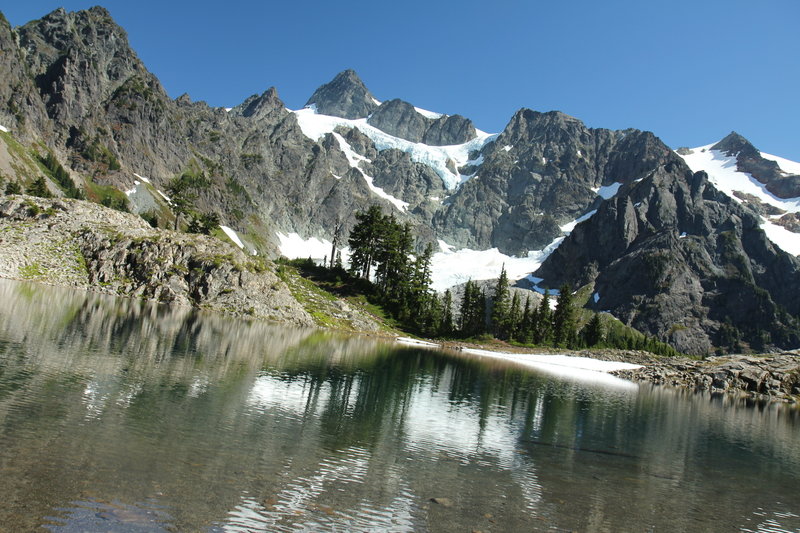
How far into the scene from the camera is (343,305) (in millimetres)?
100312

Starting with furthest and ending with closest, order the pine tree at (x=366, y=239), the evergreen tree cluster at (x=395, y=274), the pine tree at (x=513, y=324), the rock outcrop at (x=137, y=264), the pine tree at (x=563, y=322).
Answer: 1. the pine tree at (x=563, y=322)
2. the pine tree at (x=513, y=324)
3. the pine tree at (x=366, y=239)
4. the evergreen tree cluster at (x=395, y=274)
5. the rock outcrop at (x=137, y=264)

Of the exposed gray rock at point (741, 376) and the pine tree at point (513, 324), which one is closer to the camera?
the exposed gray rock at point (741, 376)

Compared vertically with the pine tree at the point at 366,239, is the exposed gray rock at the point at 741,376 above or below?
below

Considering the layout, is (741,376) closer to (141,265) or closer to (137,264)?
(141,265)

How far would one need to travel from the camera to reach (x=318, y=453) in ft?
59.4

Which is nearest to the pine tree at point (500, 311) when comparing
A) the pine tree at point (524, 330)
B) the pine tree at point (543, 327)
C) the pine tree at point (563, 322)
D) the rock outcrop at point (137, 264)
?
the pine tree at point (524, 330)

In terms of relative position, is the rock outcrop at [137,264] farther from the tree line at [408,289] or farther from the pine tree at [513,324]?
the pine tree at [513,324]

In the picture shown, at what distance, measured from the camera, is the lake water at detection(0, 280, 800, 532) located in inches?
494

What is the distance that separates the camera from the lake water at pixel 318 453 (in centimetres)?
1255

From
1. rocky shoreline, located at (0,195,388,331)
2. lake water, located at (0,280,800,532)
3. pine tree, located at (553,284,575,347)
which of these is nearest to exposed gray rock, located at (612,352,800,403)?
lake water, located at (0,280,800,532)

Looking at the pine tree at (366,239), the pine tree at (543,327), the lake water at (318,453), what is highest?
the pine tree at (366,239)

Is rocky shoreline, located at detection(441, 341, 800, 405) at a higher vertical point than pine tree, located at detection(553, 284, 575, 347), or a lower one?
lower

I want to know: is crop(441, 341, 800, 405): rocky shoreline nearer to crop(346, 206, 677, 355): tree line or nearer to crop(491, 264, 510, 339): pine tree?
crop(346, 206, 677, 355): tree line

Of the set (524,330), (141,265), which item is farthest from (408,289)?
(141,265)
